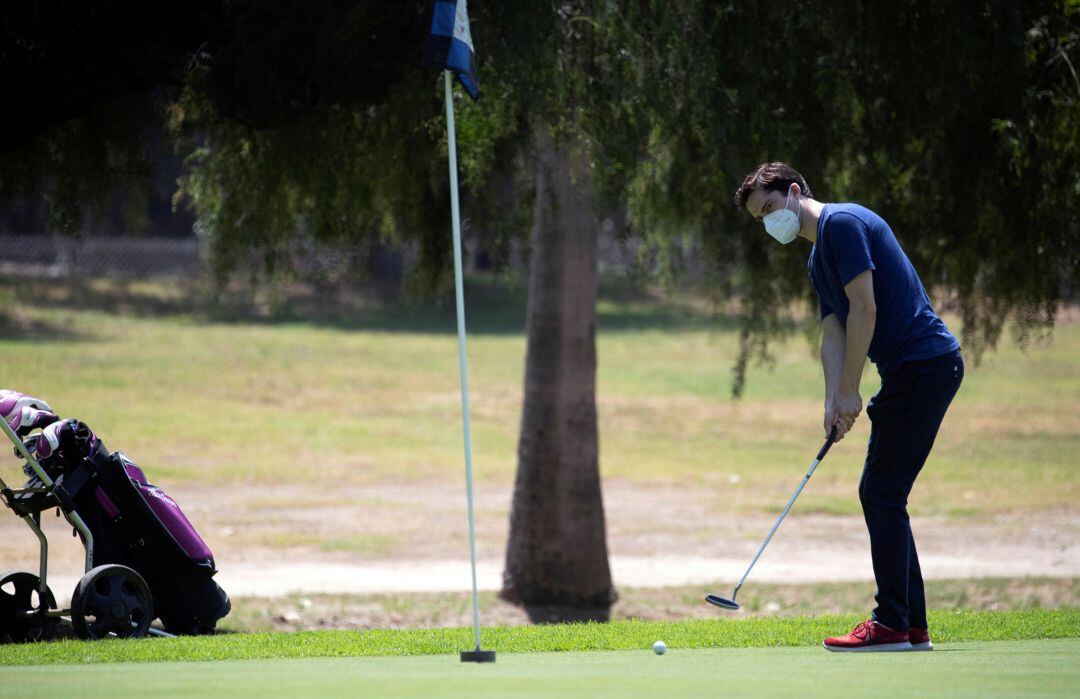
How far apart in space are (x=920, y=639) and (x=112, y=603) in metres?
3.71

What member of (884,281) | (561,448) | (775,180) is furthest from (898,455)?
(561,448)

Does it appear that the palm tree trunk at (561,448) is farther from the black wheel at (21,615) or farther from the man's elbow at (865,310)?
the man's elbow at (865,310)

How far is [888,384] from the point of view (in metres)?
6.33

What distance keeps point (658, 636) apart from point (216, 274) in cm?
515

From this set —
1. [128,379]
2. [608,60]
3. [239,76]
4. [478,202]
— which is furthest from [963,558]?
[128,379]

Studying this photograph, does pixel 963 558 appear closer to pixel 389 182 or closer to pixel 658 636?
pixel 389 182

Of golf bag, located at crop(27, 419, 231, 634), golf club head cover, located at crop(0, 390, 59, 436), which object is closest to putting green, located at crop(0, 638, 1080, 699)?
golf bag, located at crop(27, 419, 231, 634)

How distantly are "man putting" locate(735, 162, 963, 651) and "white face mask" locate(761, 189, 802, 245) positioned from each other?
0.18 m

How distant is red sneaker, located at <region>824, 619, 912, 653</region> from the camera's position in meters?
6.26

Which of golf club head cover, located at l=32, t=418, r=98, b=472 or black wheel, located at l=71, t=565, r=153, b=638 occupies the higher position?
golf club head cover, located at l=32, t=418, r=98, b=472

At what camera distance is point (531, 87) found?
9.11 metres

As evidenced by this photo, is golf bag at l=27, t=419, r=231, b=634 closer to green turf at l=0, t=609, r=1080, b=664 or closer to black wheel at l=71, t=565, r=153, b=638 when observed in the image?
black wheel at l=71, t=565, r=153, b=638

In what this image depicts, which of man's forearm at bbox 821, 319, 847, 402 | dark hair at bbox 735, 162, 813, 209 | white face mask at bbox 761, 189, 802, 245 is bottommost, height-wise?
man's forearm at bbox 821, 319, 847, 402

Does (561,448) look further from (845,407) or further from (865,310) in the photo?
(865,310)
